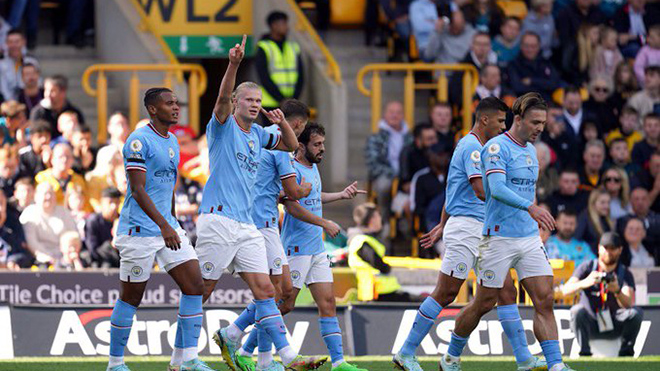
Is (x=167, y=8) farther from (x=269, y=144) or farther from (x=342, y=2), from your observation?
(x=269, y=144)

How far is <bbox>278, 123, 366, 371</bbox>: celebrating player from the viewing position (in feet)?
39.1

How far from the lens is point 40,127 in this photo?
57.3 feet

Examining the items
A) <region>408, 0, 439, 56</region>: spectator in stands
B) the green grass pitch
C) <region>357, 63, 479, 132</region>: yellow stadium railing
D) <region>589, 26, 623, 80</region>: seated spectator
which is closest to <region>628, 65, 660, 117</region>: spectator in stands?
<region>589, 26, 623, 80</region>: seated spectator

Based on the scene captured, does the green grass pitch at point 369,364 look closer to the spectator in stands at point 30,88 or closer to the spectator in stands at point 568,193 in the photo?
the spectator in stands at point 568,193

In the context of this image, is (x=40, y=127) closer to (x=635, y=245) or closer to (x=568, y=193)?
(x=568, y=193)

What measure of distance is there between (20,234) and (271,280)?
5.40 metres

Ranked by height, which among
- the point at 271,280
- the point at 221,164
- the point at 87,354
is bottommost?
the point at 87,354

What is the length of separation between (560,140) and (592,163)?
0.52 metres

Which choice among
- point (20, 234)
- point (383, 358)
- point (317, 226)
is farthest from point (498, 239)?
point (20, 234)

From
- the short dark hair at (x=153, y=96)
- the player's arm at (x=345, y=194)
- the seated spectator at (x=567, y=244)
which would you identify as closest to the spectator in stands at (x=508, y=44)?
the seated spectator at (x=567, y=244)

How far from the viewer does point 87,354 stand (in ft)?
46.0

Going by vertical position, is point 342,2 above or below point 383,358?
above

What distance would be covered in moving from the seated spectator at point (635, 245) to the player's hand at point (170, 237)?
810 cm

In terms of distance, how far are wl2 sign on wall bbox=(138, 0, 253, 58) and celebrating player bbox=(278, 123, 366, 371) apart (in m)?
9.46
